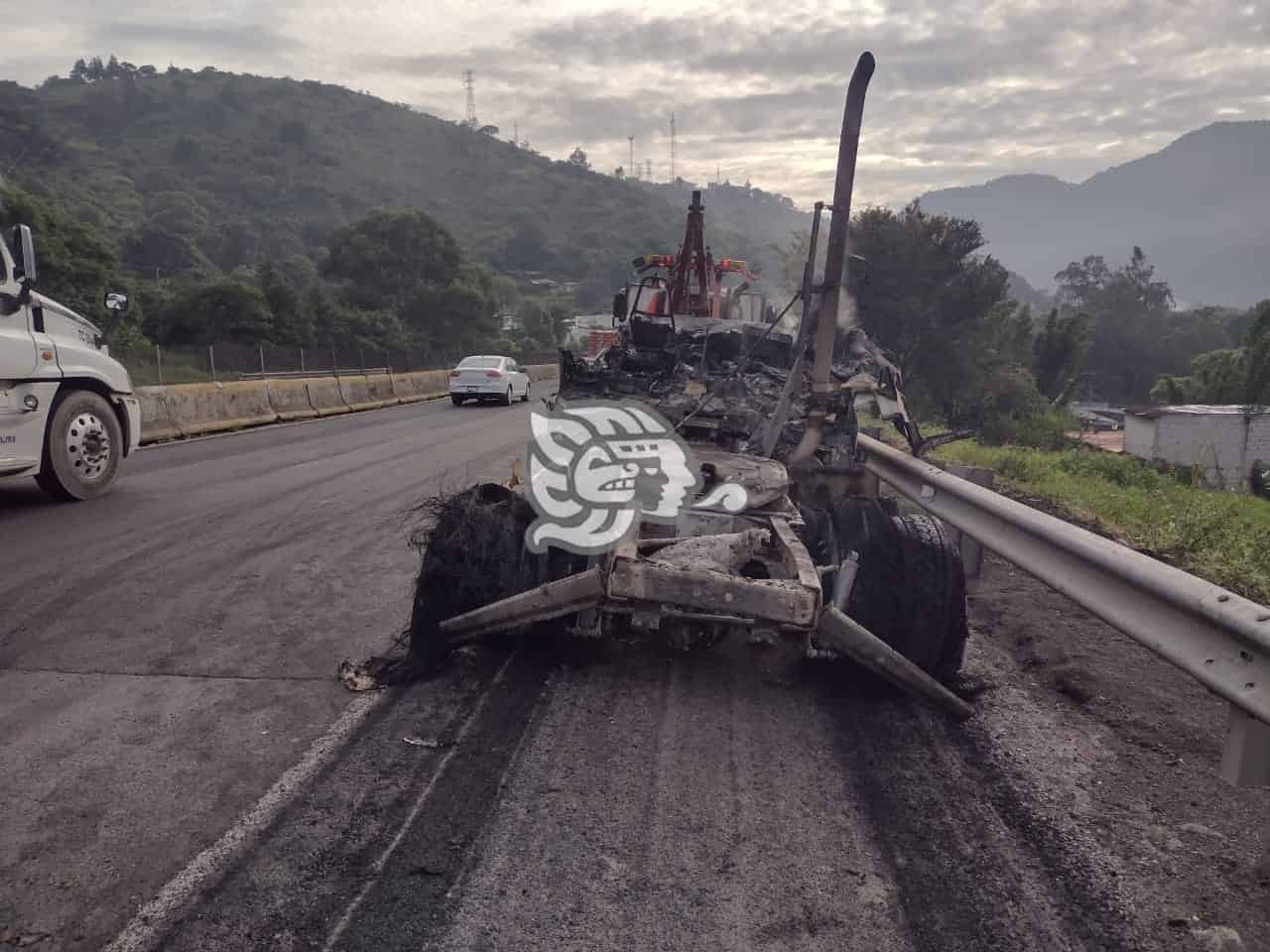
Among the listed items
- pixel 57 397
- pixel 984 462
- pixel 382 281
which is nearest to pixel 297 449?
pixel 57 397

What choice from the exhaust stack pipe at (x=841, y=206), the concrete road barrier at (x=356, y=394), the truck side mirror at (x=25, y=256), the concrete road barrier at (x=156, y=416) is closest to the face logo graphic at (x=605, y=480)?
the exhaust stack pipe at (x=841, y=206)

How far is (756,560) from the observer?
461 centimetres

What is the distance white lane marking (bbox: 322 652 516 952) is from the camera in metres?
2.66

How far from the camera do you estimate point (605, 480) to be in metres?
5.52

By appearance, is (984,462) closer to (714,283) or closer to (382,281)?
(714,283)

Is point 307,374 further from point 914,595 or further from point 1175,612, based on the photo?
point 1175,612

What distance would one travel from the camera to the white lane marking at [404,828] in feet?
8.73

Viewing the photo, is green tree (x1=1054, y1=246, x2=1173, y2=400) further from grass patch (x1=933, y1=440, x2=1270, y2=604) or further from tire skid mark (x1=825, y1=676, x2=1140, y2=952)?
tire skid mark (x1=825, y1=676, x2=1140, y2=952)

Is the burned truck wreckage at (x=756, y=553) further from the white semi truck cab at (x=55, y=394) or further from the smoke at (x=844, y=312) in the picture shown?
the white semi truck cab at (x=55, y=394)

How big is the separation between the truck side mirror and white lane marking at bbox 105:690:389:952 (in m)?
6.40

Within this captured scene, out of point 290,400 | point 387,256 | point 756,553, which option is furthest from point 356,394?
point 387,256

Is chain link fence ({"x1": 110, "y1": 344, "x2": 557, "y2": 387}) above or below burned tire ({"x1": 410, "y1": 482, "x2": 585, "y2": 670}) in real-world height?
above

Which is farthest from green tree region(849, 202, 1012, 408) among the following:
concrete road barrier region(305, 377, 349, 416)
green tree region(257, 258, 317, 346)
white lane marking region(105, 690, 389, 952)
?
white lane marking region(105, 690, 389, 952)

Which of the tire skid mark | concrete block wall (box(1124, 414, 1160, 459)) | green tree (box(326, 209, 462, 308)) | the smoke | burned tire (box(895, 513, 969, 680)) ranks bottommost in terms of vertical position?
concrete block wall (box(1124, 414, 1160, 459))
